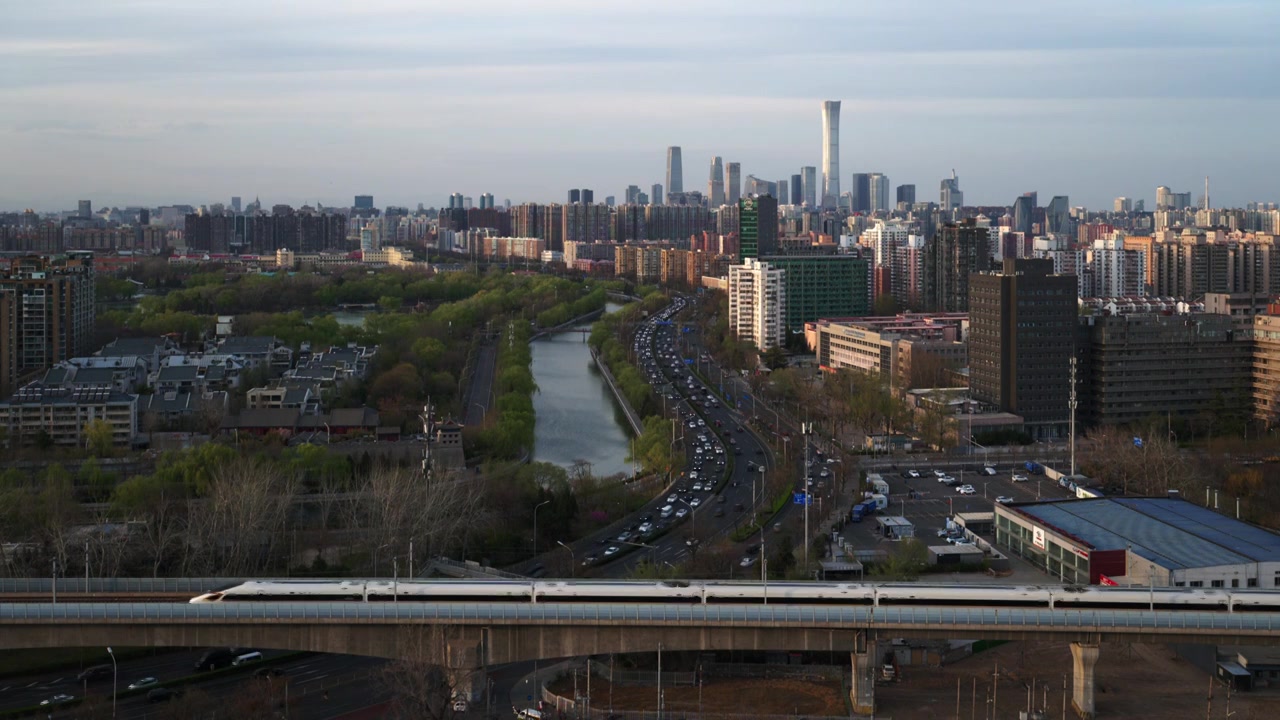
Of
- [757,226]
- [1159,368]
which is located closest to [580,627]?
[1159,368]

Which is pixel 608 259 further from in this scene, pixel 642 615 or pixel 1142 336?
pixel 642 615

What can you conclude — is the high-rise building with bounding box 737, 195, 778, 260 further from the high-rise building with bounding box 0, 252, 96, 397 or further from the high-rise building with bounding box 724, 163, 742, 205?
the high-rise building with bounding box 724, 163, 742, 205

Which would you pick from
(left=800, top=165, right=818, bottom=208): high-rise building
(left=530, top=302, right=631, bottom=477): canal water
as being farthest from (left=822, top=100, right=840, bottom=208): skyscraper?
(left=530, top=302, right=631, bottom=477): canal water

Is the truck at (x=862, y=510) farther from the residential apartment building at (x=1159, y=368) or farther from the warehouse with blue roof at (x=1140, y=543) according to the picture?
the residential apartment building at (x=1159, y=368)

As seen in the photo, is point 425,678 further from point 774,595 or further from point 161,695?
point 774,595

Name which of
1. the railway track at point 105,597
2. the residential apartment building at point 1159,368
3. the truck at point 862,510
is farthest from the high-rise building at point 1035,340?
the railway track at point 105,597
